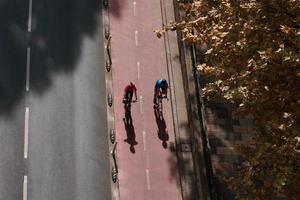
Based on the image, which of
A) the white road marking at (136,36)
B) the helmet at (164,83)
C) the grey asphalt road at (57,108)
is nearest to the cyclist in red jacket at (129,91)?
the helmet at (164,83)

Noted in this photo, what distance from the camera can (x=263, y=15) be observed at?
20562 millimetres

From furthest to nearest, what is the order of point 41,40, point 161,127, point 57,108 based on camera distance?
point 41,40
point 161,127
point 57,108

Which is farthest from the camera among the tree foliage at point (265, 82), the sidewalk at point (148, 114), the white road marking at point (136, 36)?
the white road marking at point (136, 36)

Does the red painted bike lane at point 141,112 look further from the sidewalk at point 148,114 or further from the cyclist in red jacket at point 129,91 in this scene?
the cyclist in red jacket at point 129,91

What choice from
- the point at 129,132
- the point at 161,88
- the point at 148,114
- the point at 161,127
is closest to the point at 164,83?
the point at 161,88

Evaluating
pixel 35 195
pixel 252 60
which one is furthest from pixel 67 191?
pixel 252 60

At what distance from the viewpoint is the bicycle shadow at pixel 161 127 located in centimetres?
3062

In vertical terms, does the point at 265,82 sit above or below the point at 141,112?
below

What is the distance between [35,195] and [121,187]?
4.74 m

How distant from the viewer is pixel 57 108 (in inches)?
1157

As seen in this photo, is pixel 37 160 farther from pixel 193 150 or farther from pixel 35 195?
pixel 193 150

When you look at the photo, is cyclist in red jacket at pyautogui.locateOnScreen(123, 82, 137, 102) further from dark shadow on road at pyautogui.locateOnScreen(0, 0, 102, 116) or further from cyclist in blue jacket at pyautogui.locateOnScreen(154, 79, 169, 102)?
dark shadow on road at pyautogui.locateOnScreen(0, 0, 102, 116)

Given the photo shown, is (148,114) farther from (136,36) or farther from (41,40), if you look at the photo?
(41,40)

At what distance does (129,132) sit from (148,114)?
1854 mm
